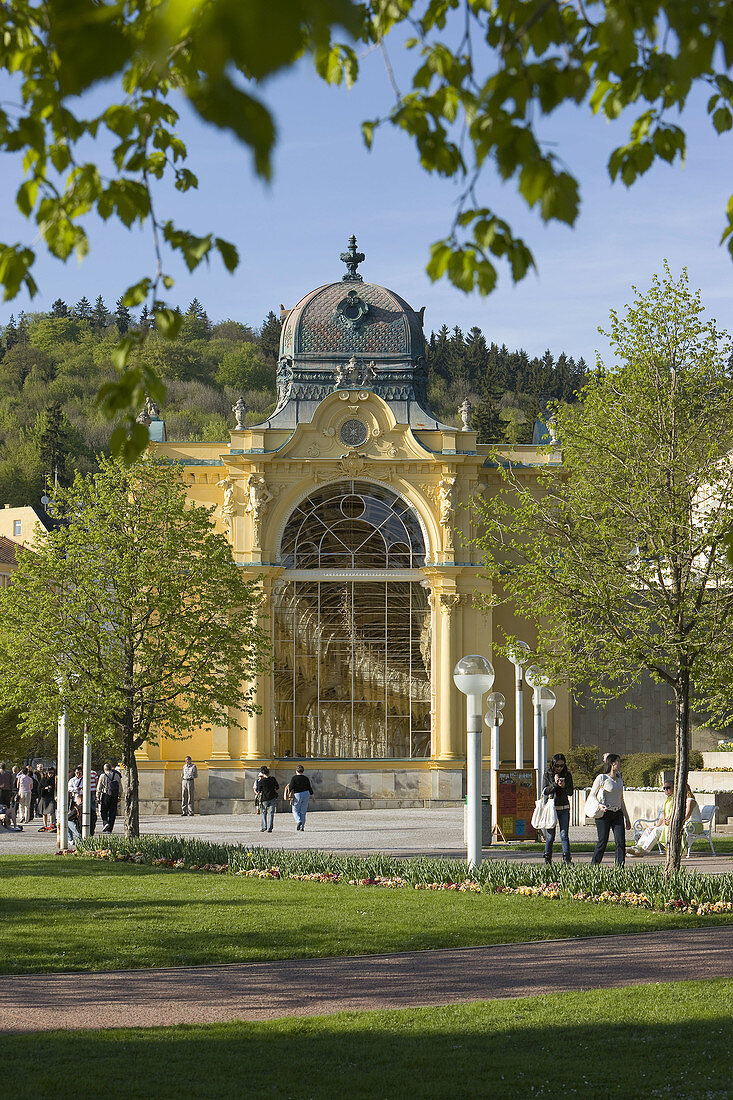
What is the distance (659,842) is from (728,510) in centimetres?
853

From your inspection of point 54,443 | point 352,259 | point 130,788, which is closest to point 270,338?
point 54,443

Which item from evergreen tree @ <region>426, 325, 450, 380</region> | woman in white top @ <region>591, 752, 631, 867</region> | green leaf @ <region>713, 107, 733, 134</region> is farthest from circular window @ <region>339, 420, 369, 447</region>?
evergreen tree @ <region>426, 325, 450, 380</region>

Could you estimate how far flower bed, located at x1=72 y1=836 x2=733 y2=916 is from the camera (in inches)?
647

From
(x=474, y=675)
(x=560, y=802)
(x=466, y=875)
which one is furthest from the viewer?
(x=560, y=802)

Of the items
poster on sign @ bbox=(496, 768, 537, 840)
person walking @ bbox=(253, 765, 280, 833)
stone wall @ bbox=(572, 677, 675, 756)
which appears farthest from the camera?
stone wall @ bbox=(572, 677, 675, 756)

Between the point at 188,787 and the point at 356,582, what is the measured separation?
27.7 feet

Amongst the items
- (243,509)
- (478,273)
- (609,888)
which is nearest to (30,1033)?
(478,273)

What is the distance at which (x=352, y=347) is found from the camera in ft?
151

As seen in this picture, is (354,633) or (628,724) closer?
(354,633)

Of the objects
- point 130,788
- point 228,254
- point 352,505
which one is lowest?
point 130,788

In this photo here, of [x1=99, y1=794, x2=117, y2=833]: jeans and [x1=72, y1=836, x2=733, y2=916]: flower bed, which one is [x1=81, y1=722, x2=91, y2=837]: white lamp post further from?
[x1=72, y1=836, x2=733, y2=916]: flower bed

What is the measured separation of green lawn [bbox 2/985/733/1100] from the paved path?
1.66 ft

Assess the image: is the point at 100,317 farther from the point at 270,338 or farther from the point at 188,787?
the point at 188,787

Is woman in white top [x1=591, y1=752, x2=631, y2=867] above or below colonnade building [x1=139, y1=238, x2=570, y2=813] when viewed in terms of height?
below
